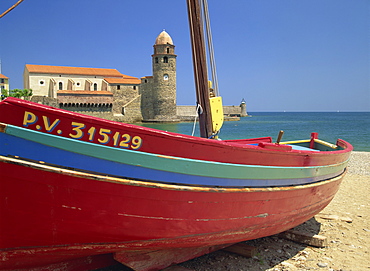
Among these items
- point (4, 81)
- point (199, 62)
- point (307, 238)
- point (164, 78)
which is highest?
point (4, 81)

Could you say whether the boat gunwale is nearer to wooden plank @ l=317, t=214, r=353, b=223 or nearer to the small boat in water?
the small boat in water

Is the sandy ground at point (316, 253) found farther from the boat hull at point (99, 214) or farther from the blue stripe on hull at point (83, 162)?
the blue stripe on hull at point (83, 162)

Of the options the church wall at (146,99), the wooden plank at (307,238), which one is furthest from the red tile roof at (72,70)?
the wooden plank at (307,238)

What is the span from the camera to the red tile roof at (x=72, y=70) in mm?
53856

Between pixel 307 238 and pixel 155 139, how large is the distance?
2933 mm

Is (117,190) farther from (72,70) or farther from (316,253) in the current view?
(72,70)

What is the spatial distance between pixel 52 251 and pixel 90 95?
52375 mm

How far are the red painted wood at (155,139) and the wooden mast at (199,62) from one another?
51.6 inches

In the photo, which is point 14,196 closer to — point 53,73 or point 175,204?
point 175,204

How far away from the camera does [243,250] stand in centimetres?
434

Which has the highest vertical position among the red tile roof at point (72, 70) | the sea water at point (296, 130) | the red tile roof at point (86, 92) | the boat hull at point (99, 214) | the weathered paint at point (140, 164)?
the red tile roof at point (72, 70)

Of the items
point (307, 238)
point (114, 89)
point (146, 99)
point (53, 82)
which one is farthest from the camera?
point (146, 99)

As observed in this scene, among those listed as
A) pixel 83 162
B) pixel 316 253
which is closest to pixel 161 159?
pixel 83 162

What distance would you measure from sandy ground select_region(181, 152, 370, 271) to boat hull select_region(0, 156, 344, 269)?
59 centimetres
